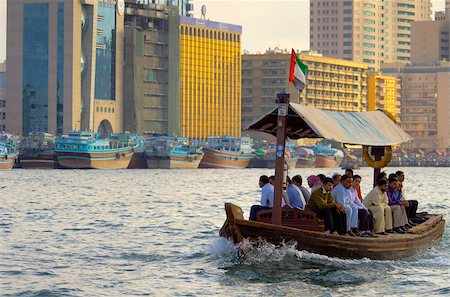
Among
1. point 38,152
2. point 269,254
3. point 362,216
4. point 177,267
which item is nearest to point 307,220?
point 269,254

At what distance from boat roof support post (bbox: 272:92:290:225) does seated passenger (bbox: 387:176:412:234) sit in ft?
18.4

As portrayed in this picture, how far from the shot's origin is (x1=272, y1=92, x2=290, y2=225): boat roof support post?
30766 millimetres

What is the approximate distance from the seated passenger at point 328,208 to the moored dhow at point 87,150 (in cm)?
14626

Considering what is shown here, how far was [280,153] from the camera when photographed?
31031 millimetres

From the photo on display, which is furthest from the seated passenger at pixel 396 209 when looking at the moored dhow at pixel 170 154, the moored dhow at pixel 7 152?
the moored dhow at pixel 170 154

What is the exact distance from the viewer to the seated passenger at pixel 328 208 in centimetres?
3191

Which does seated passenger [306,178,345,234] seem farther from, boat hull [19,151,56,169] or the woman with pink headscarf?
boat hull [19,151,56,169]

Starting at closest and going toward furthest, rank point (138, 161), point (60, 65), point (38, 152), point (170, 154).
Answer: point (38, 152)
point (170, 154)
point (60, 65)
point (138, 161)

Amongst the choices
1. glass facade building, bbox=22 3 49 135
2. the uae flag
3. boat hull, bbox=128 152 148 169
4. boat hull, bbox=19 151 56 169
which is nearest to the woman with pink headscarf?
the uae flag

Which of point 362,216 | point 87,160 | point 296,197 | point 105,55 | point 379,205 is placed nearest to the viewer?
point 296,197

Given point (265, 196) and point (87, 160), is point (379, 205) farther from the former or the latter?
point (87, 160)

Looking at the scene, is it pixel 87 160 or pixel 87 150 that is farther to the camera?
pixel 87 160

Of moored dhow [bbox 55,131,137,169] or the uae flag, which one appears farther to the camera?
moored dhow [bbox 55,131,137,169]

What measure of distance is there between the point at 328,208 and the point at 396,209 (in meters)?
4.45
